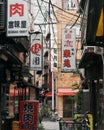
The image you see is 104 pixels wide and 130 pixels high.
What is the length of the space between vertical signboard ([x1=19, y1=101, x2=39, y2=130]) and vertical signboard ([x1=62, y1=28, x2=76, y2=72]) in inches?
149

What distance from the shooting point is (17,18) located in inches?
633

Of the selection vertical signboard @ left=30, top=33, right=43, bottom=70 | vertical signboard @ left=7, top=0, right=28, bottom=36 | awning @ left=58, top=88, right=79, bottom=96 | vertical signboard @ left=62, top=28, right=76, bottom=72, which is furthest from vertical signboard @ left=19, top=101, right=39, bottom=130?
awning @ left=58, top=88, right=79, bottom=96

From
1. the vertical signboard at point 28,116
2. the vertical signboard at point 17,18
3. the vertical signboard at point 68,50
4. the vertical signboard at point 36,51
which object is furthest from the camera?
the vertical signboard at point 68,50

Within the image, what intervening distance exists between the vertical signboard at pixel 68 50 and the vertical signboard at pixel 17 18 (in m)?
7.60

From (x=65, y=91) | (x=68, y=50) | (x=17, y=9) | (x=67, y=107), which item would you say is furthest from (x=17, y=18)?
(x=67, y=107)

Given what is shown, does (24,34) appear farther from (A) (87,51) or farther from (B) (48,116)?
(B) (48,116)

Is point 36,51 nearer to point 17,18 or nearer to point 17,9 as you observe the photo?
point 17,9

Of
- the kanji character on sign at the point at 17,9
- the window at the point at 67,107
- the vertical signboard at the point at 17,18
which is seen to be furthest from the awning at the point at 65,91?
the kanji character on sign at the point at 17,9

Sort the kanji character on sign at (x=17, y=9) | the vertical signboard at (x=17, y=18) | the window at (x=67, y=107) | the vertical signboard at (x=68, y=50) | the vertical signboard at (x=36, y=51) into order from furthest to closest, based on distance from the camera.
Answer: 1. the window at (x=67, y=107)
2. the vertical signboard at (x=68, y=50)
3. the vertical signboard at (x=36, y=51)
4. the kanji character on sign at (x=17, y=9)
5. the vertical signboard at (x=17, y=18)

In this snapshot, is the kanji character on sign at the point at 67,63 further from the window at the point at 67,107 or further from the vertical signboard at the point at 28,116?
the window at the point at 67,107

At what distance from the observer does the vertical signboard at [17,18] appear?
15.8 metres

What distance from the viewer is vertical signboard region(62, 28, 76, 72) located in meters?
23.9

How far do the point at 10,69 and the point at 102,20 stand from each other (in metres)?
14.0

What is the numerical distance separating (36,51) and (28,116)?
14.6ft
